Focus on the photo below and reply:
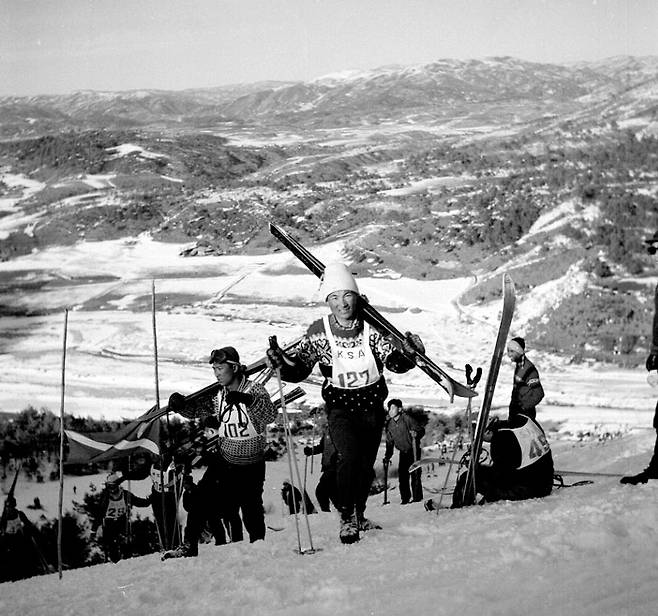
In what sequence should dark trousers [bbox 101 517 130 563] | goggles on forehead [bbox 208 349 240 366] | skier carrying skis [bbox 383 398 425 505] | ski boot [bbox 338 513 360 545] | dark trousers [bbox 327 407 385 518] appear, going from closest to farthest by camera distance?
1. ski boot [bbox 338 513 360 545]
2. dark trousers [bbox 327 407 385 518]
3. goggles on forehead [bbox 208 349 240 366]
4. dark trousers [bbox 101 517 130 563]
5. skier carrying skis [bbox 383 398 425 505]

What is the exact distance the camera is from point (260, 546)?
4.24 meters

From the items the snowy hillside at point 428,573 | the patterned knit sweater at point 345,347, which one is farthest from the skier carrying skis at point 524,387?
the patterned knit sweater at point 345,347

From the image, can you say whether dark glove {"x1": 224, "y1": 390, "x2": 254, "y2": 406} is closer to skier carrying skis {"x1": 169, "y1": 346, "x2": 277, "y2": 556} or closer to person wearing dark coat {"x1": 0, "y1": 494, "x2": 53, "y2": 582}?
skier carrying skis {"x1": 169, "y1": 346, "x2": 277, "y2": 556}

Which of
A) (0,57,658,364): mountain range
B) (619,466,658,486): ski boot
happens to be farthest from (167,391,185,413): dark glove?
(0,57,658,364): mountain range

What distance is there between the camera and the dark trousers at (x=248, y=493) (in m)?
4.79

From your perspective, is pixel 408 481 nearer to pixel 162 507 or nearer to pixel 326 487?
pixel 326 487

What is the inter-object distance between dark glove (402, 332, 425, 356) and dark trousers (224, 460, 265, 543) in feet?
3.94

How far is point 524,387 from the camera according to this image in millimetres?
5828

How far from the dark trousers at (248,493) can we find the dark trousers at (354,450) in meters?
0.69

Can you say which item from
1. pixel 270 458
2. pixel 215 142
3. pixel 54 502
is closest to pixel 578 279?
pixel 270 458

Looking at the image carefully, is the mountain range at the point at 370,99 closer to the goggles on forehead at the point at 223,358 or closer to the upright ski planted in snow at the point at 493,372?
the upright ski planted in snow at the point at 493,372

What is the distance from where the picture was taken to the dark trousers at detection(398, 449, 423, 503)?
7297 mm

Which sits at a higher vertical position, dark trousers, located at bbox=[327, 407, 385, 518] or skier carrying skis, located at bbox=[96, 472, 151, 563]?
dark trousers, located at bbox=[327, 407, 385, 518]

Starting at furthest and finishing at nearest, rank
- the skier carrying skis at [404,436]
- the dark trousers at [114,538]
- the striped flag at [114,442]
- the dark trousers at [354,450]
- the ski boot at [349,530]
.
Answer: the skier carrying skis at [404,436] → the dark trousers at [114,538] → the striped flag at [114,442] → the dark trousers at [354,450] → the ski boot at [349,530]
